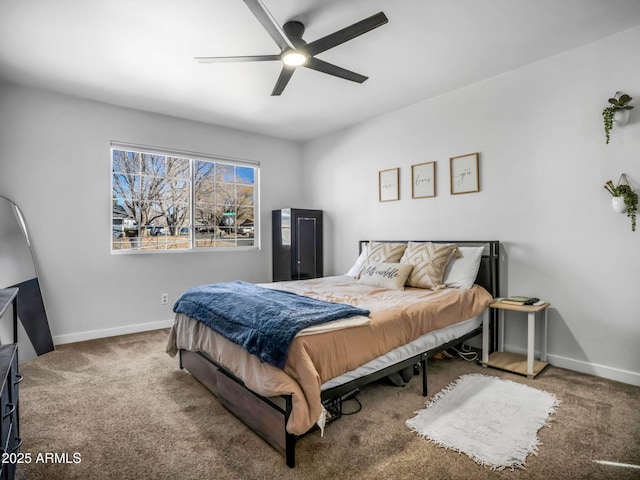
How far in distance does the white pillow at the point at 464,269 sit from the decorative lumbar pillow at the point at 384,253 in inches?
21.3

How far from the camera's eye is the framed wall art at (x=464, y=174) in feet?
11.2

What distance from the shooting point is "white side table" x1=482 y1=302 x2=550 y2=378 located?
2.69 m

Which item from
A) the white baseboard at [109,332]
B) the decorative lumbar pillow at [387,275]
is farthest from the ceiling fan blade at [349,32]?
the white baseboard at [109,332]

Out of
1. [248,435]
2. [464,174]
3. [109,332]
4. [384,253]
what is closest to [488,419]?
[248,435]

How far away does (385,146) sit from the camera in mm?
4262

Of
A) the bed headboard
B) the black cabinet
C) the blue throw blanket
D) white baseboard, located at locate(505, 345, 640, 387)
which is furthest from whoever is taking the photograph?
the black cabinet

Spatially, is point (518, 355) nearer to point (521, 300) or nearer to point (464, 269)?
point (521, 300)

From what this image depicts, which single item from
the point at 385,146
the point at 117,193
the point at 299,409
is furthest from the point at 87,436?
the point at 385,146

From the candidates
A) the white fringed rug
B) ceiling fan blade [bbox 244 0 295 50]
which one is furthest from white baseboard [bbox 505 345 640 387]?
ceiling fan blade [bbox 244 0 295 50]

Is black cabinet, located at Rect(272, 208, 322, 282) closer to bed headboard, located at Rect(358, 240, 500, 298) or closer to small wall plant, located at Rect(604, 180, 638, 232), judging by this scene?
bed headboard, located at Rect(358, 240, 500, 298)

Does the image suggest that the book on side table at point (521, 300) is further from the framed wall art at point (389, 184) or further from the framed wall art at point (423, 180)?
the framed wall art at point (389, 184)

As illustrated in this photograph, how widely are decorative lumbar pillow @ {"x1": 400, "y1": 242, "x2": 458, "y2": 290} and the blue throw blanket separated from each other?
1.19 metres

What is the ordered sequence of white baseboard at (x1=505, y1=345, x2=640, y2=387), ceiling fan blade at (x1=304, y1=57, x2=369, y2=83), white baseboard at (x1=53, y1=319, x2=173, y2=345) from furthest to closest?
1. white baseboard at (x1=53, y1=319, x2=173, y2=345)
2. white baseboard at (x1=505, y1=345, x2=640, y2=387)
3. ceiling fan blade at (x1=304, y1=57, x2=369, y2=83)

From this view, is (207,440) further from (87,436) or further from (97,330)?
(97,330)
